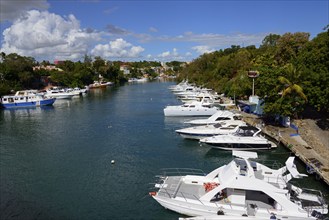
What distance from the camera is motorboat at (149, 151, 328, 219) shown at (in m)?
18.8

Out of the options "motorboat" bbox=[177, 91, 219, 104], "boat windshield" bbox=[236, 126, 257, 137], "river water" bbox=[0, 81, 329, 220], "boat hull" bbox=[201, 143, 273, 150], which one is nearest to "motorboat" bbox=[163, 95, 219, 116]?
"river water" bbox=[0, 81, 329, 220]

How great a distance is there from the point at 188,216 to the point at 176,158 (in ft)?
41.7

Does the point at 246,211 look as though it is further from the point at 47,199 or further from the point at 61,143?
the point at 61,143

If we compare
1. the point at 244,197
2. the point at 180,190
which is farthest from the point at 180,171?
the point at 244,197

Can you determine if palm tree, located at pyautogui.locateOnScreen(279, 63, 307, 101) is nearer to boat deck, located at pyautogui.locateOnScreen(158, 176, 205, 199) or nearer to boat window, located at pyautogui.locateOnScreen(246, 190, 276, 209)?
boat window, located at pyautogui.locateOnScreen(246, 190, 276, 209)

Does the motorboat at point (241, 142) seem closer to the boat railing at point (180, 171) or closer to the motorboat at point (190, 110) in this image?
the boat railing at point (180, 171)

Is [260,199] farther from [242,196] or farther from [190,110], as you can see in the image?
[190,110]

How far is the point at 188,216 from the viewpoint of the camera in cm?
2025

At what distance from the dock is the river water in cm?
88

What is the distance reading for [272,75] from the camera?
135 feet

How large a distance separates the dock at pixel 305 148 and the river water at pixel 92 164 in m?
0.88

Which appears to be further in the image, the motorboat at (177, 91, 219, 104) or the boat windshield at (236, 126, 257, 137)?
the motorboat at (177, 91, 219, 104)

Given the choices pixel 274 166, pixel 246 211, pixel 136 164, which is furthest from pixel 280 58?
pixel 246 211

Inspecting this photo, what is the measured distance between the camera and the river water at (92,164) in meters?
22.2
